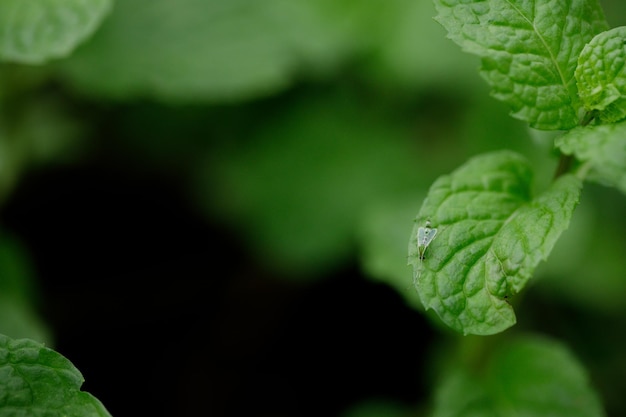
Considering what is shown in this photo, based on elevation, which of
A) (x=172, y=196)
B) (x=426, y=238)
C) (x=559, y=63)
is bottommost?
(x=172, y=196)

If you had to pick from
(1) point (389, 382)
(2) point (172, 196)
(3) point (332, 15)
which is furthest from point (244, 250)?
(3) point (332, 15)

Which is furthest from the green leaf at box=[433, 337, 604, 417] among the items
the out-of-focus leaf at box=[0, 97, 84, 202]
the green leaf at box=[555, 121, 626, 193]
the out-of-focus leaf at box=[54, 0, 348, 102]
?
the out-of-focus leaf at box=[0, 97, 84, 202]

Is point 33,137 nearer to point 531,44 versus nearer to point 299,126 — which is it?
point 299,126

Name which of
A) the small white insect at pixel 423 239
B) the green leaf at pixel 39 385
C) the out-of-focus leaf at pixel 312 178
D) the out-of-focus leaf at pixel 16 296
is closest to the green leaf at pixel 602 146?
the small white insect at pixel 423 239

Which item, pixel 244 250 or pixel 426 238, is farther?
pixel 244 250

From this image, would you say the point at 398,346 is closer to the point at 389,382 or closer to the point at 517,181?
the point at 389,382

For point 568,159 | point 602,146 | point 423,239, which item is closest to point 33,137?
point 423,239
